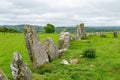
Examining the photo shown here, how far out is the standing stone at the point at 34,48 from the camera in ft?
86.1

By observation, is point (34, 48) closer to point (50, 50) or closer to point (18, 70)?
point (50, 50)

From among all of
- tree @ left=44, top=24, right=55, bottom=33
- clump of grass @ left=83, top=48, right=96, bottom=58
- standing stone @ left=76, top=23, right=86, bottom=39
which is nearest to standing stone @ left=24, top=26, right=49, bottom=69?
clump of grass @ left=83, top=48, right=96, bottom=58

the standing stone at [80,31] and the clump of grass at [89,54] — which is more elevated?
the standing stone at [80,31]

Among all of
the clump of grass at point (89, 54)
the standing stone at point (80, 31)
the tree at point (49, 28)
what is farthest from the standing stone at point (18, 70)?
the tree at point (49, 28)

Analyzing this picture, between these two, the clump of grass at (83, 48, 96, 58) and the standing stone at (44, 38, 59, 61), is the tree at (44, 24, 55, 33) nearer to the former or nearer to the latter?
the standing stone at (44, 38, 59, 61)

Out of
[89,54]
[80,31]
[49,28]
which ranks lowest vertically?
[89,54]

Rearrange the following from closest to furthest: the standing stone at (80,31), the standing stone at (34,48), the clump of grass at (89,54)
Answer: the standing stone at (34,48) → the clump of grass at (89,54) → the standing stone at (80,31)

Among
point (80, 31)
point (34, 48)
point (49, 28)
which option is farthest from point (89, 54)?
point (49, 28)

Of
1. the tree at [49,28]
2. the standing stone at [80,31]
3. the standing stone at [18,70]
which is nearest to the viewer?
the standing stone at [18,70]

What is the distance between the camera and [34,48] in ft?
86.8

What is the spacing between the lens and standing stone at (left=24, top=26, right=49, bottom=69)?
26.2 m

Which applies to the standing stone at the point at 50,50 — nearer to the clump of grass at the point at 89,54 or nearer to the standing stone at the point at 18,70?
the clump of grass at the point at 89,54

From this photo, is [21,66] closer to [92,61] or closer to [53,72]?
[53,72]

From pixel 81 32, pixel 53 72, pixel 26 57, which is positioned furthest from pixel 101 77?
pixel 81 32
